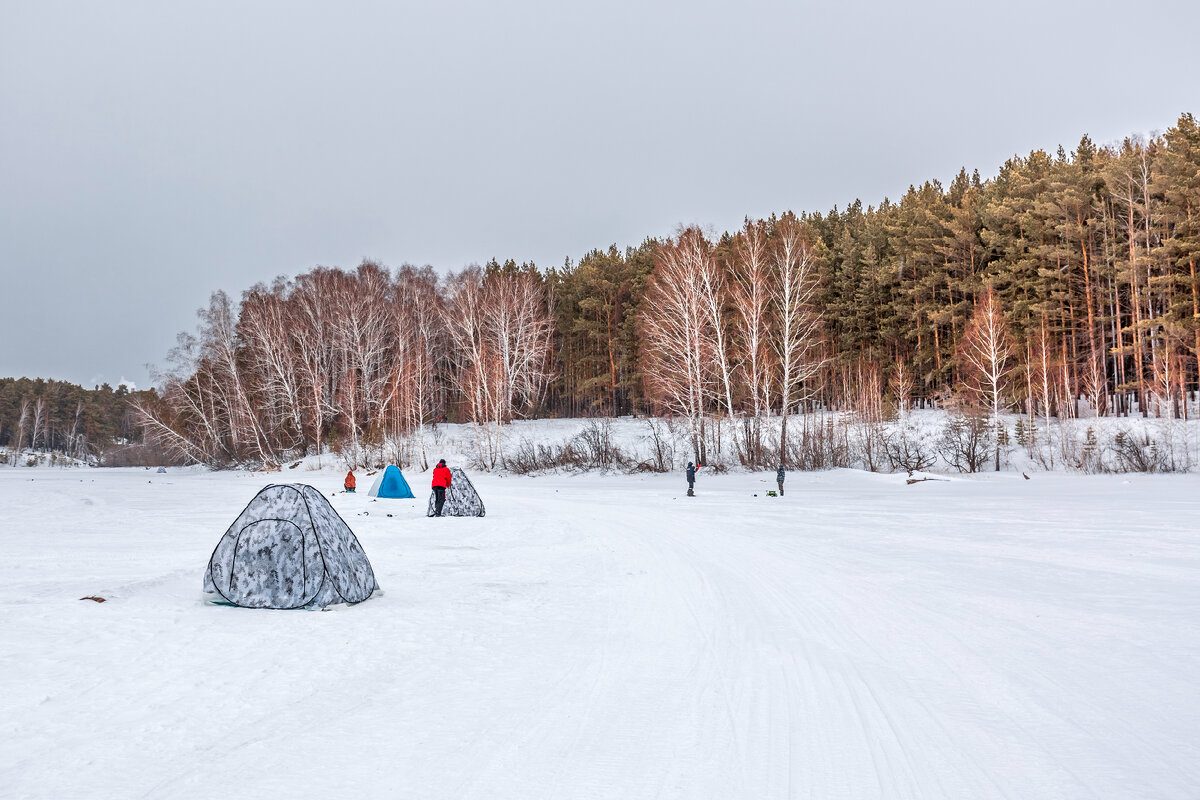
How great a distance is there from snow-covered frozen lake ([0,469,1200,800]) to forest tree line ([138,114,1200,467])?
23.0m

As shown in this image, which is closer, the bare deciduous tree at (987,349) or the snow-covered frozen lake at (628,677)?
the snow-covered frozen lake at (628,677)

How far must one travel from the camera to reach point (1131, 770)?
3.29m

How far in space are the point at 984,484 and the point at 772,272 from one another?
13.6m

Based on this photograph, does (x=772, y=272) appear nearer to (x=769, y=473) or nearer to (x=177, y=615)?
(x=769, y=473)

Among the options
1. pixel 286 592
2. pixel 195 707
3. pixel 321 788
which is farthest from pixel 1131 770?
pixel 286 592

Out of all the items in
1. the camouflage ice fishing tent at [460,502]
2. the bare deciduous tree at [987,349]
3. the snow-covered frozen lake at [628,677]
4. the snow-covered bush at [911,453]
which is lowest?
the snow-covered frozen lake at [628,677]

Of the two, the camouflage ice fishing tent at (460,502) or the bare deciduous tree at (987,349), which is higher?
the bare deciduous tree at (987,349)

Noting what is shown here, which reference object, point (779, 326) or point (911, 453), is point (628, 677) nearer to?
point (779, 326)

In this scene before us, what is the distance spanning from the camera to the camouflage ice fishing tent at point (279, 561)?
22.7ft

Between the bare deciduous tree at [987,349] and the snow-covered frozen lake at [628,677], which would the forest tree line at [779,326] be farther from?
the snow-covered frozen lake at [628,677]

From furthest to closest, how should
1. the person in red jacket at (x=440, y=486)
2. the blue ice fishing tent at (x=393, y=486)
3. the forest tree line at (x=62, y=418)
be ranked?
1. the forest tree line at (x=62, y=418)
2. the blue ice fishing tent at (x=393, y=486)
3. the person in red jacket at (x=440, y=486)

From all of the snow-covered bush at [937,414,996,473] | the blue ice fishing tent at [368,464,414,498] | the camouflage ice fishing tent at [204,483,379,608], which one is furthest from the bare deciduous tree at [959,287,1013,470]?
the camouflage ice fishing tent at [204,483,379,608]

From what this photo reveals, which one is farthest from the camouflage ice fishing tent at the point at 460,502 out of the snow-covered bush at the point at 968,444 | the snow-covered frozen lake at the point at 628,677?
the snow-covered bush at the point at 968,444

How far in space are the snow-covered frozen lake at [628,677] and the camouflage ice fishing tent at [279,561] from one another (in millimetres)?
277
